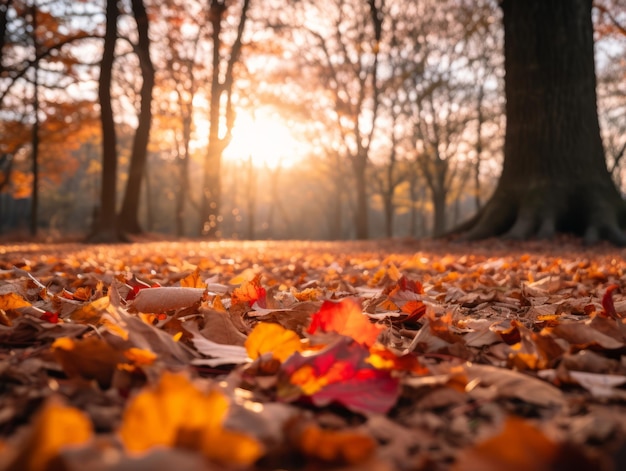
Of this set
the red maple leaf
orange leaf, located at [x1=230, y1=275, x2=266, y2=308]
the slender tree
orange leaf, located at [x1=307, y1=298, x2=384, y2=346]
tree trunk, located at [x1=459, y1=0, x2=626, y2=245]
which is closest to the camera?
the red maple leaf

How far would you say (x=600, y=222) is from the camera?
6.53 meters

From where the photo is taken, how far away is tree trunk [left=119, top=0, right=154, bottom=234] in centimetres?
1164

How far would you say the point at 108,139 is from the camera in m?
10.5

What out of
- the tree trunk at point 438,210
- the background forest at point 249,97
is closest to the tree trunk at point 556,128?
the background forest at point 249,97

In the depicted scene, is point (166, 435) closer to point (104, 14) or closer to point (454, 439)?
point (454, 439)

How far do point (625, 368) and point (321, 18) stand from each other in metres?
18.8

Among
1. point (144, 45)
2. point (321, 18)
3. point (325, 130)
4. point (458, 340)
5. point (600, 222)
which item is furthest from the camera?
point (325, 130)

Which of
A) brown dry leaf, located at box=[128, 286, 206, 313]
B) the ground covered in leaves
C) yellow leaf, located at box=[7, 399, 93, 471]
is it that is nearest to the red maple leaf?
the ground covered in leaves

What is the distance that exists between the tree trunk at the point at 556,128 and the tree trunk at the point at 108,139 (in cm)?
749

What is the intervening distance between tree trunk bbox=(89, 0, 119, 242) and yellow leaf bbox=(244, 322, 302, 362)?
10.1 m

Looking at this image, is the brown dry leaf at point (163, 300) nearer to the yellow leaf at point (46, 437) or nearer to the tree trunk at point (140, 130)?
the yellow leaf at point (46, 437)

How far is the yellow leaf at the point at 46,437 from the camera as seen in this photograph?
45cm

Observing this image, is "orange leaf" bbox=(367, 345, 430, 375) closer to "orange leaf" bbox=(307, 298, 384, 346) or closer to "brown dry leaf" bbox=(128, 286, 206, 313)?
"orange leaf" bbox=(307, 298, 384, 346)

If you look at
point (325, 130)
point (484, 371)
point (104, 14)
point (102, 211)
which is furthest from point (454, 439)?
point (325, 130)
